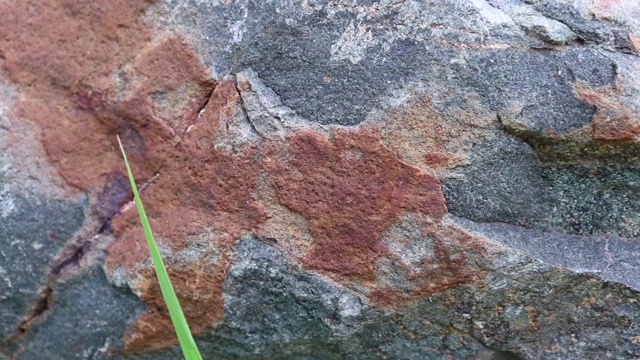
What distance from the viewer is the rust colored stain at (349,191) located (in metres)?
0.94

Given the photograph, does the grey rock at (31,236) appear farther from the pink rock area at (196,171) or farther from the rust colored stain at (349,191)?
the rust colored stain at (349,191)

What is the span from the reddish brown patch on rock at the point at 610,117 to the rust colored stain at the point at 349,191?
232 millimetres

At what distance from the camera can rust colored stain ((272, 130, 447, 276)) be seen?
3.10ft

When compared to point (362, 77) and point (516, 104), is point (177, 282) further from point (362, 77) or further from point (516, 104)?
point (516, 104)

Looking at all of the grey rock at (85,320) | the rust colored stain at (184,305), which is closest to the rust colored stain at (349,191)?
the rust colored stain at (184,305)

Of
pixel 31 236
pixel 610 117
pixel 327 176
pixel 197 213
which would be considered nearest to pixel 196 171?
pixel 197 213

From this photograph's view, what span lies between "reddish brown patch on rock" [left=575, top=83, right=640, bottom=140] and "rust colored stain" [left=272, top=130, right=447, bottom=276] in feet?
0.76

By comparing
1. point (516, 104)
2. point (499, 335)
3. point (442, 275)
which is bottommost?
point (499, 335)

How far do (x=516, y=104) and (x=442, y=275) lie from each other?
0.87 feet

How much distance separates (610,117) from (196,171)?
1.94 ft

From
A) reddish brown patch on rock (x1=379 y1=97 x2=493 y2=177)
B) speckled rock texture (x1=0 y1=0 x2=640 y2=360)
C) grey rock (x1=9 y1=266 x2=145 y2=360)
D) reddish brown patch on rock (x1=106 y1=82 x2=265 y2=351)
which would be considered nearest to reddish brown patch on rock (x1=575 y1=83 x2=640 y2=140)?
speckled rock texture (x1=0 y1=0 x2=640 y2=360)

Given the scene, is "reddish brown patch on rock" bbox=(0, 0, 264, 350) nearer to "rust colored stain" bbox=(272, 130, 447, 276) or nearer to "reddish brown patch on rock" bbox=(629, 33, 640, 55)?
"rust colored stain" bbox=(272, 130, 447, 276)

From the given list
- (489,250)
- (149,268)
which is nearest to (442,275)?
(489,250)

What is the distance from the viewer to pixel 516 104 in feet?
3.02
